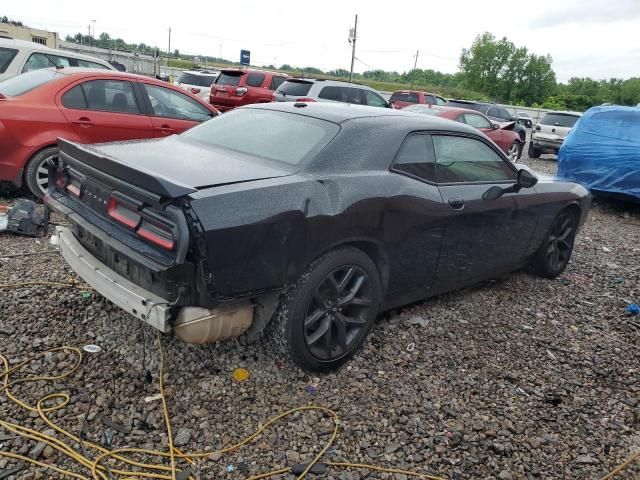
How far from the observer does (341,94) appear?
13.5 metres

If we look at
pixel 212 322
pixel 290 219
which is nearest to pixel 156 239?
pixel 212 322

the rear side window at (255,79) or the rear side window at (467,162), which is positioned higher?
the rear side window at (255,79)

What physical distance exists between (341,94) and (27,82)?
856 centimetres

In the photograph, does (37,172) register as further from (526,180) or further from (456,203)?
(526,180)

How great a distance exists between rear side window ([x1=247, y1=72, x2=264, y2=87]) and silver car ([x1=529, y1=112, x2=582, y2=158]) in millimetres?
8479

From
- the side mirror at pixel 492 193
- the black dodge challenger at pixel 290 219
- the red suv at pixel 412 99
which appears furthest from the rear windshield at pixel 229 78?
the side mirror at pixel 492 193

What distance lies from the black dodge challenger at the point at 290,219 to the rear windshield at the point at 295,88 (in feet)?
31.0

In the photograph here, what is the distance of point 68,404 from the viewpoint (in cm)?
280

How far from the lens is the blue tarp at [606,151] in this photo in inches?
344

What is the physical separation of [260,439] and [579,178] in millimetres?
8516

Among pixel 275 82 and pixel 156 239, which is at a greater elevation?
pixel 275 82

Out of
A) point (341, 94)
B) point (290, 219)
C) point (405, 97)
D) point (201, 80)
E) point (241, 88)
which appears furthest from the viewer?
point (405, 97)

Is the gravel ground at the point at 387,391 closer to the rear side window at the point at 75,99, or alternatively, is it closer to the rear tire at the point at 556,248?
the rear tire at the point at 556,248

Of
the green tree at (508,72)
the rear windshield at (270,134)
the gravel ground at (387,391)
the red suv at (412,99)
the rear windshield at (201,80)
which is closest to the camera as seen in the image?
the gravel ground at (387,391)
